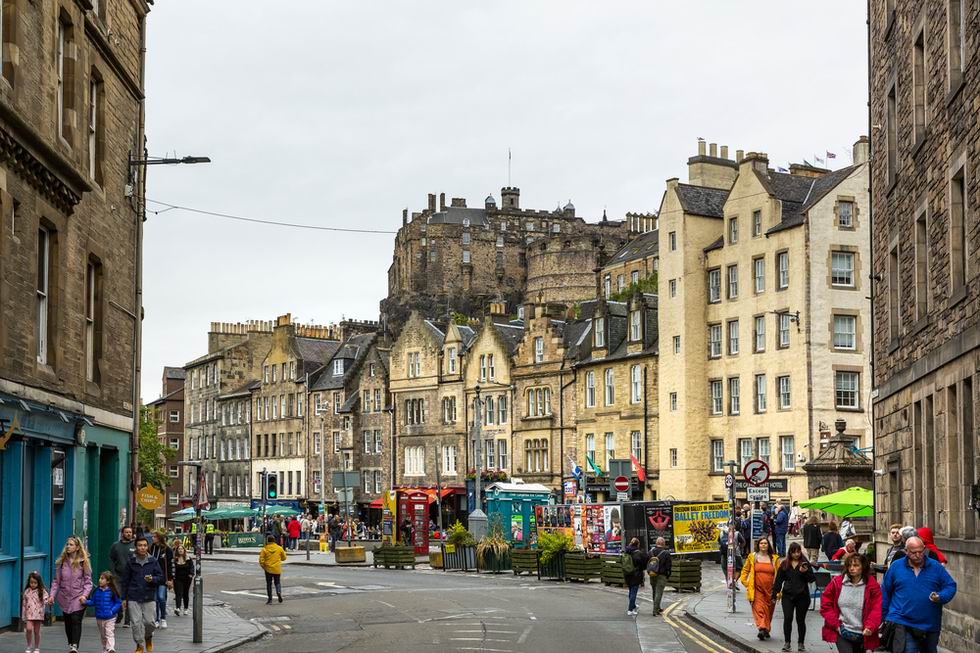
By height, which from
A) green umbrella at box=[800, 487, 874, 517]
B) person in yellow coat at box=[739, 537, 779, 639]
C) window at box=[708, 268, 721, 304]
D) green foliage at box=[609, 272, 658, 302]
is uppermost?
green foliage at box=[609, 272, 658, 302]

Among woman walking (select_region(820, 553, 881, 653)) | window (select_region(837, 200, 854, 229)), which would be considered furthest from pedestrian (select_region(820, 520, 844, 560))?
window (select_region(837, 200, 854, 229))

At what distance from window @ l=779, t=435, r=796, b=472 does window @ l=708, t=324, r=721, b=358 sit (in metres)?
5.98

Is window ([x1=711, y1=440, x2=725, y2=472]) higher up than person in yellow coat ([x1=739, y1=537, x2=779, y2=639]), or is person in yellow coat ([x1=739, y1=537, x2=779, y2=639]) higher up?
window ([x1=711, y1=440, x2=725, y2=472])

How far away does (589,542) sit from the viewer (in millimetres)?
44344

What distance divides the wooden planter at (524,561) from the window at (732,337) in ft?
75.7

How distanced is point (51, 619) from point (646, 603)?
42.2 ft

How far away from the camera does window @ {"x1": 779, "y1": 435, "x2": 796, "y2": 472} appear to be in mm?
58219

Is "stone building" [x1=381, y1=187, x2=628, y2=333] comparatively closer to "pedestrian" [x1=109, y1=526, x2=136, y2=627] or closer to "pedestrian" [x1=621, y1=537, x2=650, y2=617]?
"pedestrian" [x1=621, y1=537, x2=650, y2=617]

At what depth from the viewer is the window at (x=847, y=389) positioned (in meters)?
58.0

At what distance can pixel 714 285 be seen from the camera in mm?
63719

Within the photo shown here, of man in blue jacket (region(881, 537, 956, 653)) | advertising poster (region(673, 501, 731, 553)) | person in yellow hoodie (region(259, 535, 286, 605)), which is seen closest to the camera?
man in blue jacket (region(881, 537, 956, 653))

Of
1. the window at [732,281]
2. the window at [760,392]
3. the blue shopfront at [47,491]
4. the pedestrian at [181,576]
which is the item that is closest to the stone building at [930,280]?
the blue shopfront at [47,491]

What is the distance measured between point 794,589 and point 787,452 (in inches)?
1513

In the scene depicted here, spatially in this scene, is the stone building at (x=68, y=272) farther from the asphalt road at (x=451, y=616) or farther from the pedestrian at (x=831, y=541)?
the pedestrian at (x=831, y=541)
